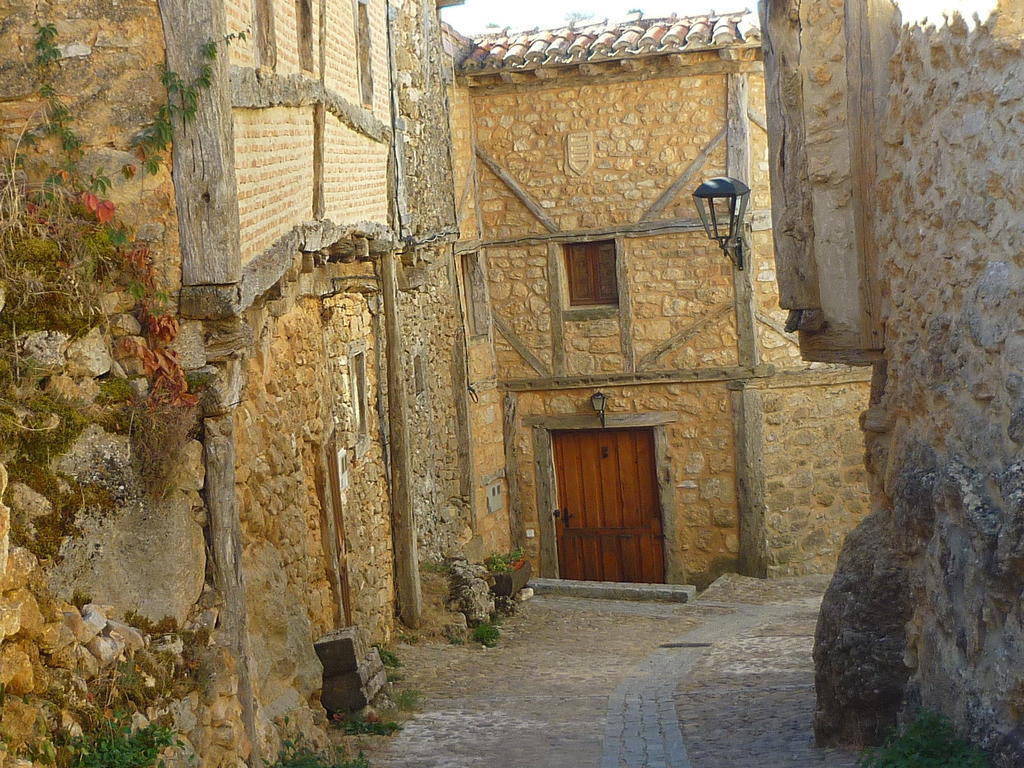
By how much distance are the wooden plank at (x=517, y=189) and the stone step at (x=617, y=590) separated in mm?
3945

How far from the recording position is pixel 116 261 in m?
4.39

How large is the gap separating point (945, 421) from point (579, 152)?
29.6 ft

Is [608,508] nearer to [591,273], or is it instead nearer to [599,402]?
[599,402]

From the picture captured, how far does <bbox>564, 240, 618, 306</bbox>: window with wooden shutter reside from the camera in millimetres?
13492

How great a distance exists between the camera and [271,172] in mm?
5359

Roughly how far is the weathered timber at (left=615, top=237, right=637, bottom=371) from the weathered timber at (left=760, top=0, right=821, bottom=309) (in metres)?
6.57

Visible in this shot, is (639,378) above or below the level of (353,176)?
below

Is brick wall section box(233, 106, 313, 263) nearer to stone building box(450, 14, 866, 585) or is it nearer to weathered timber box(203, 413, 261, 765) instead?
weathered timber box(203, 413, 261, 765)

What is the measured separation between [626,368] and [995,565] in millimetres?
9484

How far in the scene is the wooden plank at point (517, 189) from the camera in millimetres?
13383

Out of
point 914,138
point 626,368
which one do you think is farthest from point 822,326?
point 626,368

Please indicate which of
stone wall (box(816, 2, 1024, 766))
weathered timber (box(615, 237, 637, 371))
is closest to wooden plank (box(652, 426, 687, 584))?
weathered timber (box(615, 237, 637, 371))

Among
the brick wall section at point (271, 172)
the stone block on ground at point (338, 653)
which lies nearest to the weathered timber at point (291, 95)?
the brick wall section at point (271, 172)

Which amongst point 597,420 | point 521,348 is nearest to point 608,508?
point 597,420
